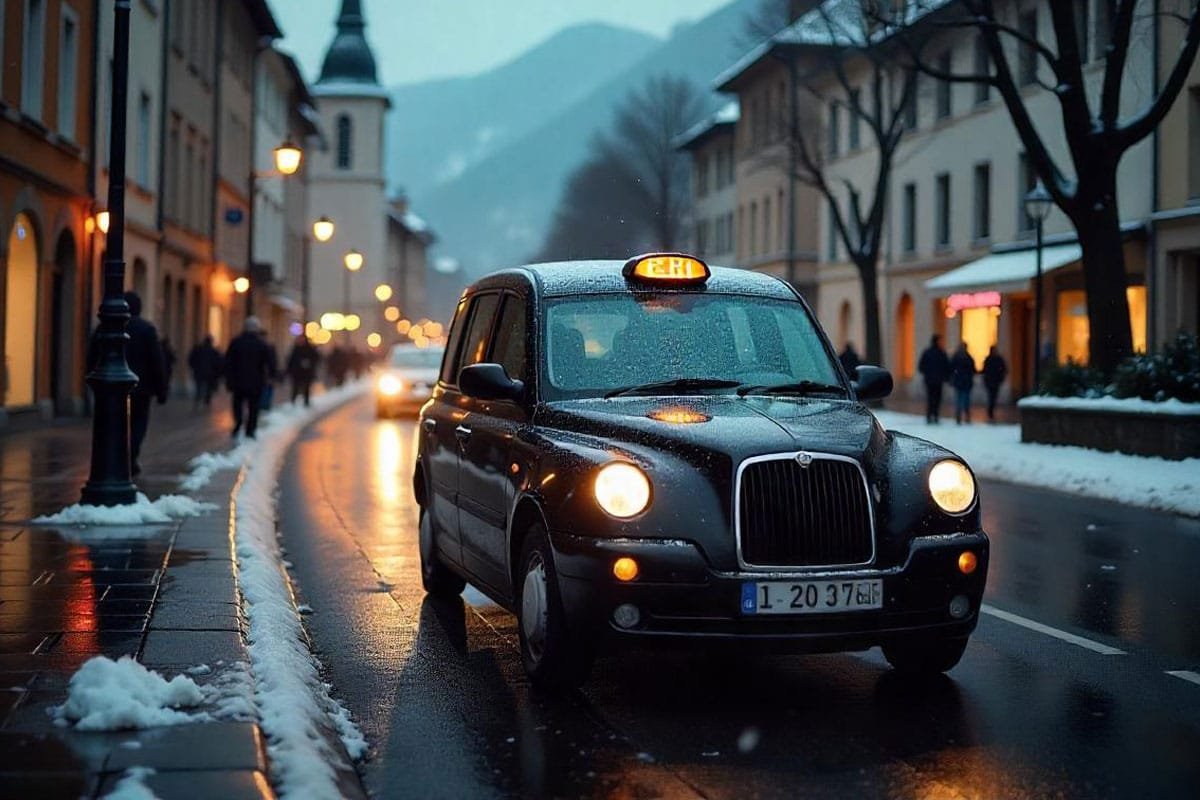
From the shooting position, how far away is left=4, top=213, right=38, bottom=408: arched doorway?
2655 cm

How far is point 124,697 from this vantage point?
5.88 m

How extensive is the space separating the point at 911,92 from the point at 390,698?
109ft

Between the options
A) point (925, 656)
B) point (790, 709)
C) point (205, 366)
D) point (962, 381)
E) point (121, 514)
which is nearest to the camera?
point (790, 709)

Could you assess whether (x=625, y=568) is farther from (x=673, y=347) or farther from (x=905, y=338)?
(x=905, y=338)

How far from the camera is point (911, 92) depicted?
38531 millimetres

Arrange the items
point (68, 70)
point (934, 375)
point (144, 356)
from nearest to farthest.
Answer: point (144, 356)
point (68, 70)
point (934, 375)

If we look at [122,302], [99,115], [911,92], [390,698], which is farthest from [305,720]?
[911,92]

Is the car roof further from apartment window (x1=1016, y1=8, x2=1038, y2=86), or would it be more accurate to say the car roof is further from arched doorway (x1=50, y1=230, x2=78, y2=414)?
apartment window (x1=1016, y1=8, x2=1038, y2=86)

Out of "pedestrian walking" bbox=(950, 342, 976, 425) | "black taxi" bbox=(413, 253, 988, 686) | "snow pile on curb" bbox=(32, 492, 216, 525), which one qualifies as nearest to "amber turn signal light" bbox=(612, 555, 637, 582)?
"black taxi" bbox=(413, 253, 988, 686)

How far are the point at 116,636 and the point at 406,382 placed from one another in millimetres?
30292

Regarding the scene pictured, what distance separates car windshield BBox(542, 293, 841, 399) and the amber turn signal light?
1.27 metres

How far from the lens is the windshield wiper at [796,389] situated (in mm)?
7742

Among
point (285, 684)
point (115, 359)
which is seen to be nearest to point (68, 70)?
point (115, 359)

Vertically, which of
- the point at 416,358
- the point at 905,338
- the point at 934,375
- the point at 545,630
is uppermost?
the point at 905,338
